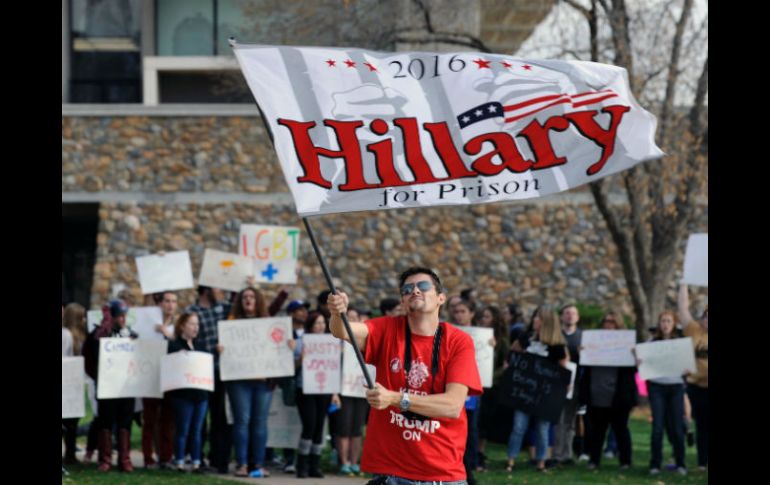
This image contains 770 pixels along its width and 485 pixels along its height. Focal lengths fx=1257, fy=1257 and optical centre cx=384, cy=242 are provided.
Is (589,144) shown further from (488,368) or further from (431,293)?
(488,368)

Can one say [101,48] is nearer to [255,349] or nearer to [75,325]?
[75,325]

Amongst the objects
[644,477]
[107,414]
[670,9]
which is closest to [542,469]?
[644,477]

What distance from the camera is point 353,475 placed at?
13094mm

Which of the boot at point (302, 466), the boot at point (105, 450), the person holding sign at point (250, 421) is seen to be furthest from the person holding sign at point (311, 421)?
the boot at point (105, 450)

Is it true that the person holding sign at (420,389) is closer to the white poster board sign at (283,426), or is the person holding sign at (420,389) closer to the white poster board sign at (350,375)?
the white poster board sign at (350,375)

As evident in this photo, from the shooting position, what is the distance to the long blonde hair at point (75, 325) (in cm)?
1355

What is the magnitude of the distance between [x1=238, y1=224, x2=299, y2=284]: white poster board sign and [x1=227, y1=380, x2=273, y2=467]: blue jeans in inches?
120

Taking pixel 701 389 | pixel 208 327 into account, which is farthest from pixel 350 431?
pixel 701 389

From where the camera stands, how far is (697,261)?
48.2 feet

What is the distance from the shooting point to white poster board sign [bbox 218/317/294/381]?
12.8 metres

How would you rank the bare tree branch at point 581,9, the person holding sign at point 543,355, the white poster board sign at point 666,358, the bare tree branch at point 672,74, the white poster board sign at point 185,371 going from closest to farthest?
the white poster board sign at point 185,371
the white poster board sign at point 666,358
the person holding sign at point 543,355
the bare tree branch at point 581,9
the bare tree branch at point 672,74

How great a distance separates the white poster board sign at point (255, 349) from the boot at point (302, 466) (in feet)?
2.86

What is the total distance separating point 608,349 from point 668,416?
0.99 metres

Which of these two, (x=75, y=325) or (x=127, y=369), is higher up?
(x=75, y=325)
